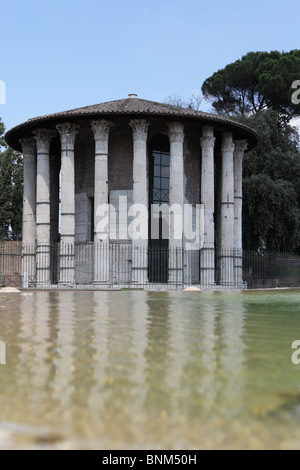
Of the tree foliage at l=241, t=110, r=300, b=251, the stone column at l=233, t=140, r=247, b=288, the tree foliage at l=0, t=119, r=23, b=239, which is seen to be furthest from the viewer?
the tree foliage at l=0, t=119, r=23, b=239

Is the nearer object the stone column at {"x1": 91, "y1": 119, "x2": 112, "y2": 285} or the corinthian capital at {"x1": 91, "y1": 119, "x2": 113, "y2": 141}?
the stone column at {"x1": 91, "y1": 119, "x2": 112, "y2": 285}

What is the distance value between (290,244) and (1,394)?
30060 millimetres

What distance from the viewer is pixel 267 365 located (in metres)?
3.69

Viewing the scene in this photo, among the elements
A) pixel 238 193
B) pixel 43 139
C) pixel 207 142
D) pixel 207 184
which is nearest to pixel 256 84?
pixel 238 193

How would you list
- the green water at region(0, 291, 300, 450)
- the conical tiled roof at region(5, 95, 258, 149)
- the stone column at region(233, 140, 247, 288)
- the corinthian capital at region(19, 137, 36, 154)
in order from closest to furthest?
the green water at region(0, 291, 300, 450), the conical tiled roof at region(5, 95, 258, 149), the corinthian capital at region(19, 137, 36, 154), the stone column at region(233, 140, 247, 288)

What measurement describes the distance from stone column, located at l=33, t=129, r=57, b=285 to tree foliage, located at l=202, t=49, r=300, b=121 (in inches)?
635

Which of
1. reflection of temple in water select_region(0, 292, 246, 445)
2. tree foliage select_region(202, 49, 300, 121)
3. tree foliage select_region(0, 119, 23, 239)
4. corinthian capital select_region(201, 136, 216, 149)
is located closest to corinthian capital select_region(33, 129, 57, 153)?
corinthian capital select_region(201, 136, 216, 149)

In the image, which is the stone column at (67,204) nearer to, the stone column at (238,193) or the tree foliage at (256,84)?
the stone column at (238,193)

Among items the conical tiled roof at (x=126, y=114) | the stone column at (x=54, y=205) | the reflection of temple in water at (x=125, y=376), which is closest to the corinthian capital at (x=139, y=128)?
the conical tiled roof at (x=126, y=114)

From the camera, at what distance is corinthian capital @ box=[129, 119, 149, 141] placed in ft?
75.5

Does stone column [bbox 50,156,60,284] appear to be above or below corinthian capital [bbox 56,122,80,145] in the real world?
below

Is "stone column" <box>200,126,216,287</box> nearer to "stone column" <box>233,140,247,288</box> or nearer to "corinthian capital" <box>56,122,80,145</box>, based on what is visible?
"stone column" <box>233,140,247,288</box>

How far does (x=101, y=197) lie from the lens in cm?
2302

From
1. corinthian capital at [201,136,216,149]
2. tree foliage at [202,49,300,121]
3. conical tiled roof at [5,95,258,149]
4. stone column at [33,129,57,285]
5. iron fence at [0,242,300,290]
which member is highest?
tree foliage at [202,49,300,121]
